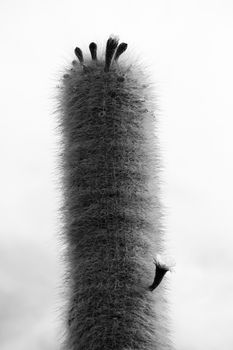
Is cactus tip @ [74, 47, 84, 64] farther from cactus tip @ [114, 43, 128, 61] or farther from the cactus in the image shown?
cactus tip @ [114, 43, 128, 61]

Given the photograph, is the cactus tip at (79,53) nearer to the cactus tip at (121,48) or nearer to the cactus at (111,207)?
the cactus at (111,207)

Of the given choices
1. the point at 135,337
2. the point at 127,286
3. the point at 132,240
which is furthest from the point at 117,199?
the point at 135,337

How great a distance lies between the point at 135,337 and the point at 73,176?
3.66 feet

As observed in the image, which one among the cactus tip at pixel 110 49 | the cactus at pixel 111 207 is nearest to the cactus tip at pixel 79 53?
the cactus at pixel 111 207

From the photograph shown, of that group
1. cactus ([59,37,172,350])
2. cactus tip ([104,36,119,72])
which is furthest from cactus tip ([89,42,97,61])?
cactus tip ([104,36,119,72])

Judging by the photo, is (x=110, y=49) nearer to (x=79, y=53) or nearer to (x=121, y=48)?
(x=121, y=48)

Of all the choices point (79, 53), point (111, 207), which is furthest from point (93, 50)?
point (111, 207)

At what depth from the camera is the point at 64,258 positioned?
3.95 metres

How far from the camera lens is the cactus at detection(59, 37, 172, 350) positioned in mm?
3582

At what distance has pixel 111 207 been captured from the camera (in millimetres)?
3756

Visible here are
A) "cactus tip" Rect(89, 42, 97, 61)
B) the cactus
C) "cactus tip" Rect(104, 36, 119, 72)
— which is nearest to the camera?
the cactus

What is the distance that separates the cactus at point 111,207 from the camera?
358 cm

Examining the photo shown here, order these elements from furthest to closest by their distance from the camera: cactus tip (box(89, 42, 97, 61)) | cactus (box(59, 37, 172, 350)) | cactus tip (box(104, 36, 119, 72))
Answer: cactus tip (box(89, 42, 97, 61)) → cactus tip (box(104, 36, 119, 72)) → cactus (box(59, 37, 172, 350))

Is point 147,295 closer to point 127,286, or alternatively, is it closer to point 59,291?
point 127,286
